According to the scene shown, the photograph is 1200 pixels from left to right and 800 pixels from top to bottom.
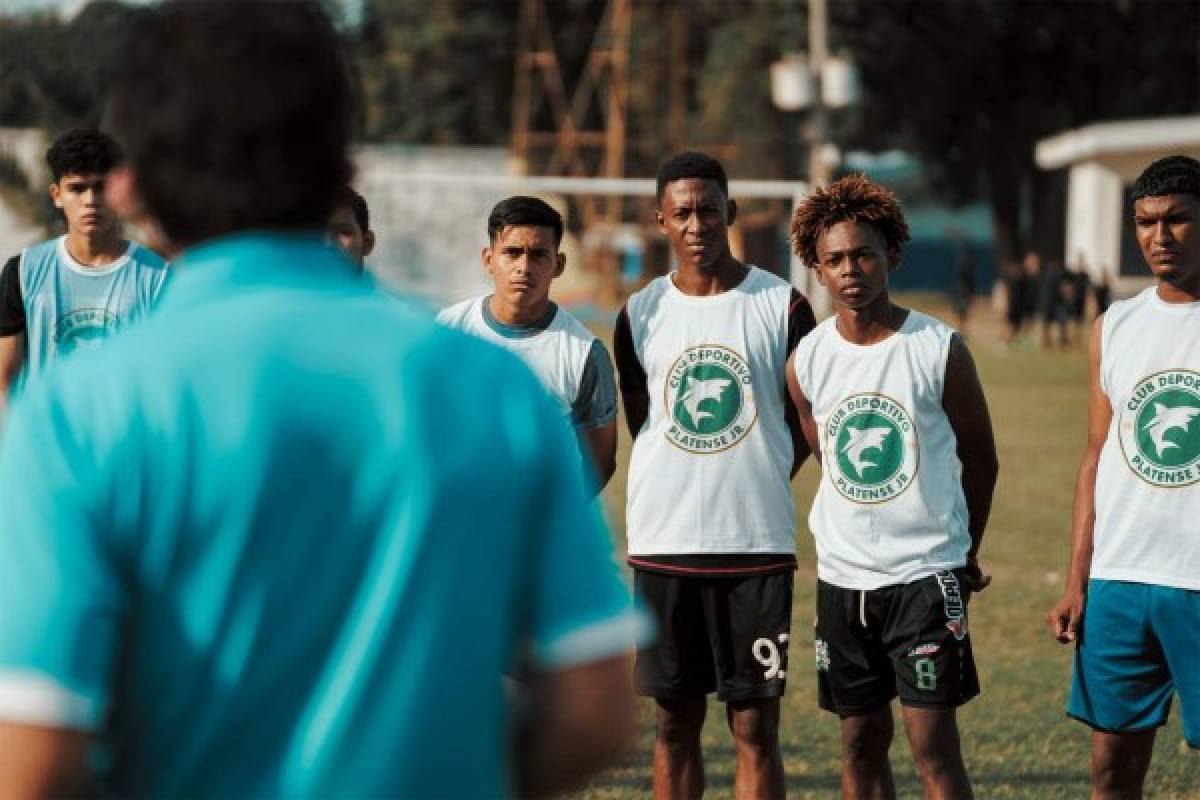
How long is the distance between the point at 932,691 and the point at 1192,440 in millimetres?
1064

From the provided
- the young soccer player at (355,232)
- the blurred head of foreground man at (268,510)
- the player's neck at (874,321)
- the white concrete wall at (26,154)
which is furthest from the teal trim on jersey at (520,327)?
the white concrete wall at (26,154)

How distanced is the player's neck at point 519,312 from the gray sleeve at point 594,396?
225 mm

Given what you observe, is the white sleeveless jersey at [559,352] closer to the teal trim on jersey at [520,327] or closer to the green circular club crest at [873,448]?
the teal trim on jersey at [520,327]

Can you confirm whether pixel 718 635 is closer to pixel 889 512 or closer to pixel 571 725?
pixel 889 512

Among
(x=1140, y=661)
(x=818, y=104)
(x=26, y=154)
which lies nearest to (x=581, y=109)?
(x=818, y=104)

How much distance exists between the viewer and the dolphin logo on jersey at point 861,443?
5816 millimetres

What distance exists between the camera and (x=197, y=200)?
1.92 meters

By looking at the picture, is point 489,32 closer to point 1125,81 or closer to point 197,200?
point 1125,81

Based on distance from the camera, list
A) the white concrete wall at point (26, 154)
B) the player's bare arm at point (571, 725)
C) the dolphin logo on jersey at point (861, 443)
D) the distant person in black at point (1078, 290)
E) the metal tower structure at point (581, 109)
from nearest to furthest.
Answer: the player's bare arm at point (571, 725) → the dolphin logo on jersey at point (861, 443) → the white concrete wall at point (26, 154) → the distant person in black at point (1078, 290) → the metal tower structure at point (581, 109)

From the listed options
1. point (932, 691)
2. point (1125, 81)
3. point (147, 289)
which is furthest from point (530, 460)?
point (1125, 81)

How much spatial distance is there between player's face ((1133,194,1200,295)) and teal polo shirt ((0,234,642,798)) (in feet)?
13.3

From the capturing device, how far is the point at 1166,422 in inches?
220

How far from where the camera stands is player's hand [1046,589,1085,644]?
5.72 metres

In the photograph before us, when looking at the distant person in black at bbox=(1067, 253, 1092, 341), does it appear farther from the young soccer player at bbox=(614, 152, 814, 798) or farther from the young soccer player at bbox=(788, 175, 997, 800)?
the young soccer player at bbox=(788, 175, 997, 800)
